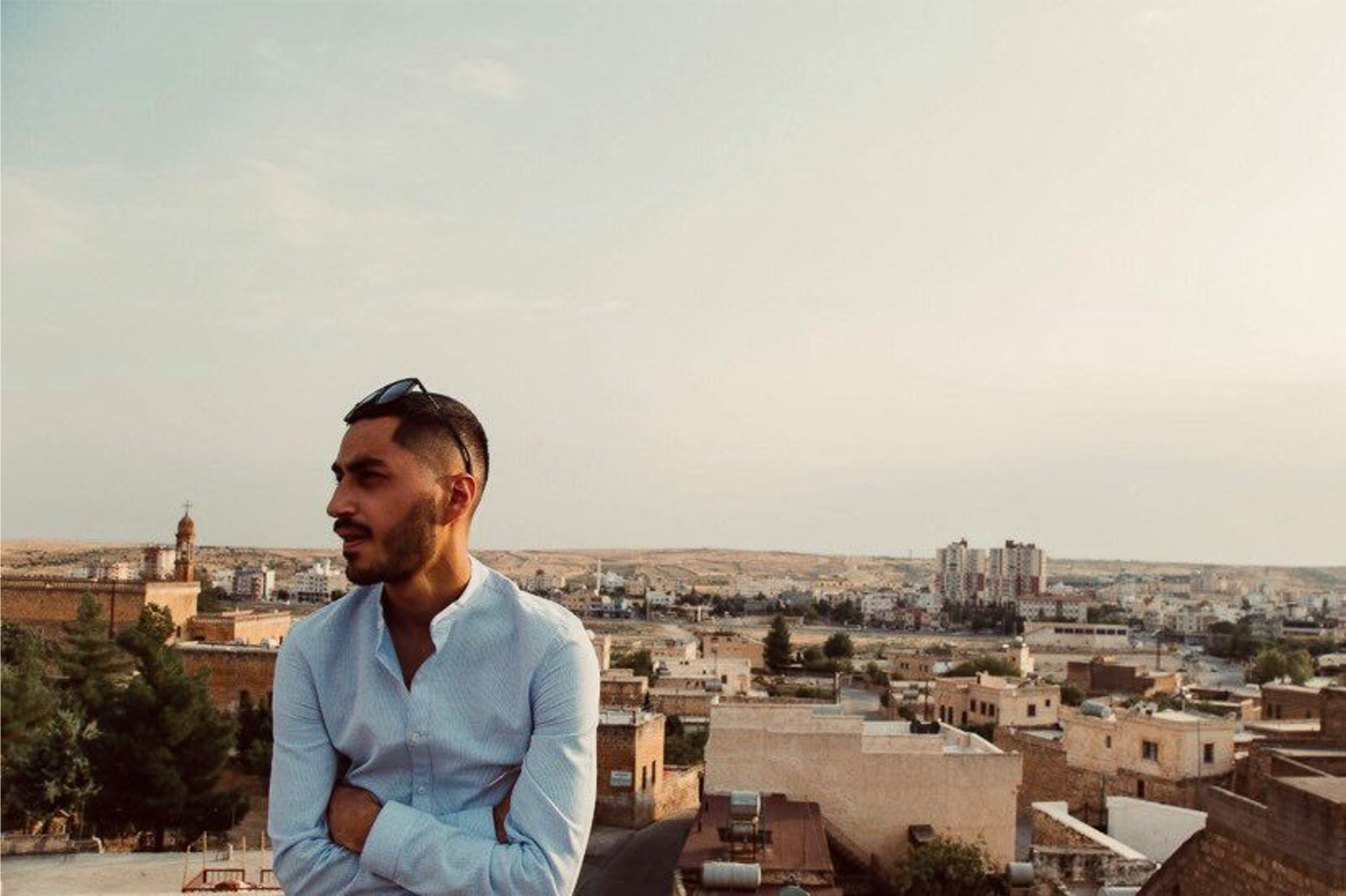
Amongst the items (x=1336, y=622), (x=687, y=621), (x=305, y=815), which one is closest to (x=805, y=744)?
(x=305, y=815)

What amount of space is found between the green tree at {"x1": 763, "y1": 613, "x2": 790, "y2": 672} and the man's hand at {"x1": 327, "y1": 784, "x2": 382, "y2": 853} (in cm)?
4816

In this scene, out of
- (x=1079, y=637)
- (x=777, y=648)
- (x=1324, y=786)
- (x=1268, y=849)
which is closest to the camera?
(x=1324, y=786)

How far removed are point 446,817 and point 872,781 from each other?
14.2m

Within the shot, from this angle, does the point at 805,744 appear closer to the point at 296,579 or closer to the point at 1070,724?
the point at 1070,724

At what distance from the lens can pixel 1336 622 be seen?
94125 mm

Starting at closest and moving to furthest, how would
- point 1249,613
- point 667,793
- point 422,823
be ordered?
point 422,823 → point 667,793 → point 1249,613

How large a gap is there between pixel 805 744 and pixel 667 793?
6331mm

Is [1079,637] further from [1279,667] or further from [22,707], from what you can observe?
[22,707]

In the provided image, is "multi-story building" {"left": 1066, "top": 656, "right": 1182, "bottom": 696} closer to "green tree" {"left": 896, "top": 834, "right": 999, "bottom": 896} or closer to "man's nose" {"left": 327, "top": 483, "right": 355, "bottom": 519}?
"green tree" {"left": 896, "top": 834, "right": 999, "bottom": 896}

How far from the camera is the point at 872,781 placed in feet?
A: 49.8

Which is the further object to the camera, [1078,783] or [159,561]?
[159,561]

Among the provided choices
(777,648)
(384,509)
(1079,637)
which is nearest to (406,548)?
(384,509)

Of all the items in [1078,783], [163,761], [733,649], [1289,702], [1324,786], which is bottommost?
[733,649]

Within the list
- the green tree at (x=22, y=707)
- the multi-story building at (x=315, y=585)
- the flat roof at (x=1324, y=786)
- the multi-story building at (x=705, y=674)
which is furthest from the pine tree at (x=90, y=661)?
the multi-story building at (x=315, y=585)
